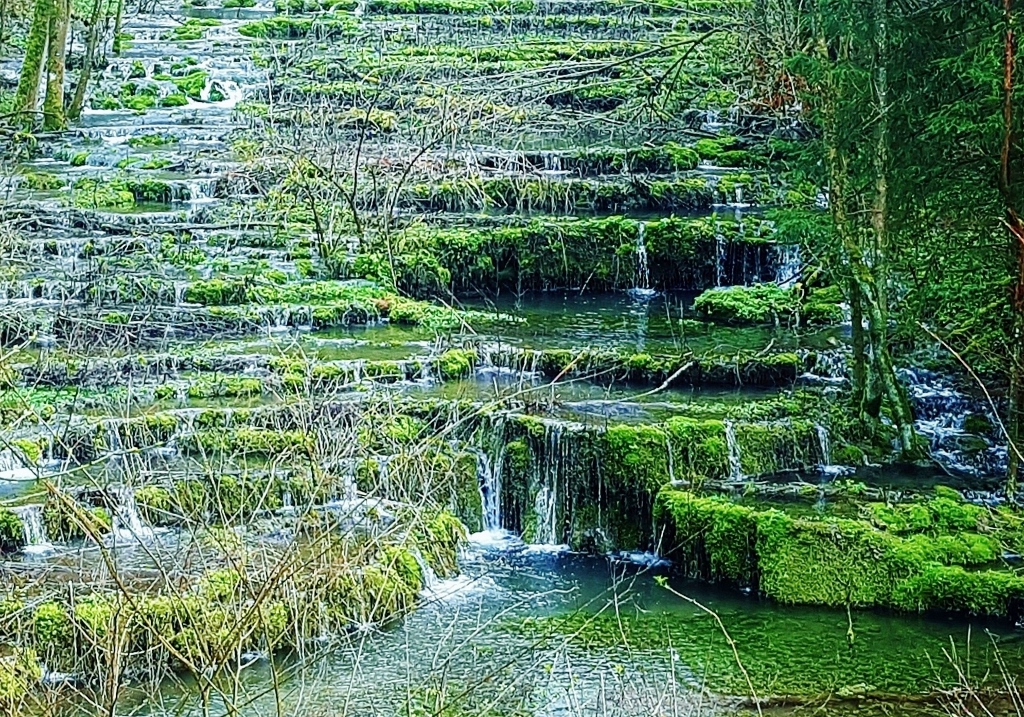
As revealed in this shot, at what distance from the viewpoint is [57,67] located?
24.0 meters

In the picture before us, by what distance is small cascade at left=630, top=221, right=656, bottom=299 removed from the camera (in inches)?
751

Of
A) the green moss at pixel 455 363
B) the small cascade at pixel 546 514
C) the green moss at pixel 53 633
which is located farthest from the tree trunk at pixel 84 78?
the green moss at pixel 53 633

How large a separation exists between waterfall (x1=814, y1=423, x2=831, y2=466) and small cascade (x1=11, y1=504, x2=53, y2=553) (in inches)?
257

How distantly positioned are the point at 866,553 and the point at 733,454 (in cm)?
186

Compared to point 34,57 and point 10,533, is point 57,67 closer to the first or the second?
point 34,57

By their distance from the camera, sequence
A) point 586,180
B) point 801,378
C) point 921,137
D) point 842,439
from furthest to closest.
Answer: point 586,180 → point 801,378 → point 842,439 → point 921,137

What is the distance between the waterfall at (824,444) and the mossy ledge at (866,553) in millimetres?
1310

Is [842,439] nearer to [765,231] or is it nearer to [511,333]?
[511,333]

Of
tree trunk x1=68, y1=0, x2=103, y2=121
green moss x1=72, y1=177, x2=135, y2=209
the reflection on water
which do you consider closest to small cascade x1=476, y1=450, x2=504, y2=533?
the reflection on water

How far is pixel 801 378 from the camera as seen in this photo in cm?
1458

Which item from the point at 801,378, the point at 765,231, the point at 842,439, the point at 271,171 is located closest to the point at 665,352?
the point at 801,378

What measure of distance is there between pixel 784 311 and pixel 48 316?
7.98 metres

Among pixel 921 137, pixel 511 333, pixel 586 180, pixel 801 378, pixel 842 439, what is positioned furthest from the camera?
pixel 586 180

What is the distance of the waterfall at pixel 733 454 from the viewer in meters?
12.8
